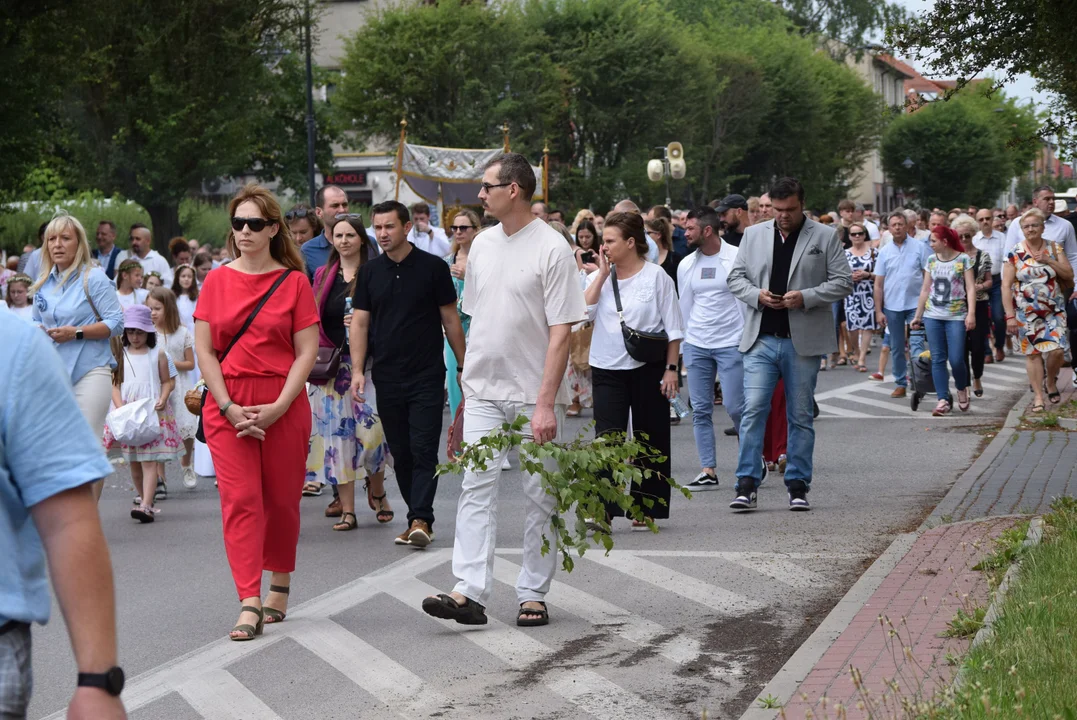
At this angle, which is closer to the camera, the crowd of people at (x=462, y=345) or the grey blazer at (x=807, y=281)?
the crowd of people at (x=462, y=345)

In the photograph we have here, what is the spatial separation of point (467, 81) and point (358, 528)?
3912 centimetres

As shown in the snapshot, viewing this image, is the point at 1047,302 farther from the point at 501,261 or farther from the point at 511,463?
the point at 501,261

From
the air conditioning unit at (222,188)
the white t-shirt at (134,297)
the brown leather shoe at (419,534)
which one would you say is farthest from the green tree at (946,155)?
the brown leather shoe at (419,534)

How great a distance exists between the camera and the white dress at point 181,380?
11389 millimetres

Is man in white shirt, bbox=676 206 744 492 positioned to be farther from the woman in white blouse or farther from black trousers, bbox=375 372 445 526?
black trousers, bbox=375 372 445 526

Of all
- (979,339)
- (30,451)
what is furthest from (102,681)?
(979,339)

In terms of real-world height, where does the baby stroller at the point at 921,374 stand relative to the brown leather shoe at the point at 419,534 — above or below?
above

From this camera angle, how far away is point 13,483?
8.27 feet

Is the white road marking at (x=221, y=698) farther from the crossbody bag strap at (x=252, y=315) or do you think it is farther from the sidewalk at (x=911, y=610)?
the sidewalk at (x=911, y=610)

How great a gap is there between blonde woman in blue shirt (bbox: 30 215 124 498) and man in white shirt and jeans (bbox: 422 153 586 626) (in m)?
2.88

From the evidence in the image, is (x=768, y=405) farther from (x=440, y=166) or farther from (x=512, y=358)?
(x=440, y=166)

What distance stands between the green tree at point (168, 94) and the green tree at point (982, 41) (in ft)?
88.5

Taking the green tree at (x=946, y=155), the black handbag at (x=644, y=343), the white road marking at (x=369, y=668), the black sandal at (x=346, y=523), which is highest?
the green tree at (x=946, y=155)

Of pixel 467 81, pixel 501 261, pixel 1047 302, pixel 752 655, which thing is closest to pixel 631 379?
pixel 501 261
